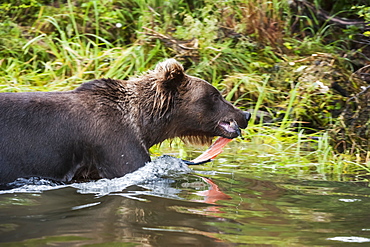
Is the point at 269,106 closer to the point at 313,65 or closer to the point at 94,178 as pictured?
the point at 313,65

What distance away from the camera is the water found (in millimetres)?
3666

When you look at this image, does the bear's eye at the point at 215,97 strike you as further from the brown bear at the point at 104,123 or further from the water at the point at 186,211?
the water at the point at 186,211

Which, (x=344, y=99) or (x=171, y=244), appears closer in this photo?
(x=171, y=244)

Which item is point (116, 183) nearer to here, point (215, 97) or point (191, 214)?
point (191, 214)

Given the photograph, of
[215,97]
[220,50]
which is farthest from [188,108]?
[220,50]

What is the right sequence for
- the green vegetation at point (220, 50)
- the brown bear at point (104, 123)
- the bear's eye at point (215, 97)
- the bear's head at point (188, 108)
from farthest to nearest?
the green vegetation at point (220, 50) < the bear's eye at point (215, 97) < the bear's head at point (188, 108) < the brown bear at point (104, 123)

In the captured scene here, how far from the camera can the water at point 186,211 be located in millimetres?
3666

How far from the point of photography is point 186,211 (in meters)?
4.39

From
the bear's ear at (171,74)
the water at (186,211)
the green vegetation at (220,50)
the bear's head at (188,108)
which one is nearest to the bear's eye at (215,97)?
the bear's head at (188,108)

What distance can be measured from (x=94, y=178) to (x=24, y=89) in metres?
3.75

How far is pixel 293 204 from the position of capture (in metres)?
4.89

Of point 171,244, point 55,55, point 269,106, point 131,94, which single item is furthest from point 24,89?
point 171,244

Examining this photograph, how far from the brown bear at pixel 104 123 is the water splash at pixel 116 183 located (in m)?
0.07

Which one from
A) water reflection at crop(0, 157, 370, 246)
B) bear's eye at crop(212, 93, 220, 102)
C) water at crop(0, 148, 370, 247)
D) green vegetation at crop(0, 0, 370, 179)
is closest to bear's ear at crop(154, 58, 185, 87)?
bear's eye at crop(212, 93, 220, 102)
